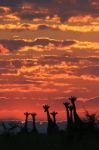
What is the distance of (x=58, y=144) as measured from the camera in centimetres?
5900

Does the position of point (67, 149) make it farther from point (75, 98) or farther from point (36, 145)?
point (75, 98)

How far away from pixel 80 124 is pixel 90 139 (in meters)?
2.52

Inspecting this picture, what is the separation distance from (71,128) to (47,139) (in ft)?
11.2

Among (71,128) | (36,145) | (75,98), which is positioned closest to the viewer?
(36,145)

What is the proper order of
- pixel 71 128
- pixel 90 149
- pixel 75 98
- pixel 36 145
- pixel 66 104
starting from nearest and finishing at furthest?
pixel 90 149 → pixel 36 145 → pixel 71 128 → pixel 75 98 → pixel 66 104

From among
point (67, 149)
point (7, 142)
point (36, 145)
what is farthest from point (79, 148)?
point (7, 142)

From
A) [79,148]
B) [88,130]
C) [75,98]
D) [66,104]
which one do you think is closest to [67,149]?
[79,148]

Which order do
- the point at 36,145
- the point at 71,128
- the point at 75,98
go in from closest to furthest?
the point at 36,145 < the point at 71,128 < the point at 75,98

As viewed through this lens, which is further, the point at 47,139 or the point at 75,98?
the point at 75,98

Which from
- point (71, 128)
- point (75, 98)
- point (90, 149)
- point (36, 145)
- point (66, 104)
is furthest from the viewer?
point (66, 104)

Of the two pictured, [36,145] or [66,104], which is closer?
[36,145]

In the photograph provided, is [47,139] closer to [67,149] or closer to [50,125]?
[67,149]

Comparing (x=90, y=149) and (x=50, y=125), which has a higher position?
(x=50, y=125)

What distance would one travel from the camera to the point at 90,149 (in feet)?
175
